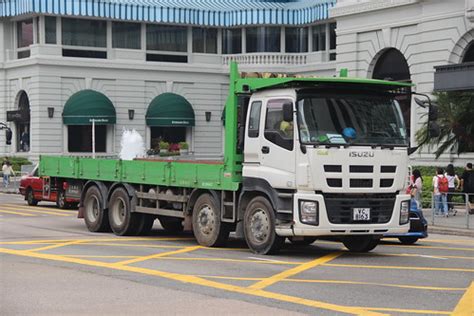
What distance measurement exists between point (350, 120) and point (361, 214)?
1688mm

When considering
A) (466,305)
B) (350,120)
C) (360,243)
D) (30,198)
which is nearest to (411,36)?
(30,198)

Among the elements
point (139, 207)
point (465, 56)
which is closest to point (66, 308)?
point (139, 207)

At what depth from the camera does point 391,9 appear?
136 ft

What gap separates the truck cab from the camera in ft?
51.7

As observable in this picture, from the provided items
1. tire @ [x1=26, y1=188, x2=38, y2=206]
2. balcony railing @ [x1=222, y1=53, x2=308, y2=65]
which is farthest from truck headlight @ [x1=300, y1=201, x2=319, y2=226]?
balcony railing @ [x1=222, y1=53, x2=308, y2=65]

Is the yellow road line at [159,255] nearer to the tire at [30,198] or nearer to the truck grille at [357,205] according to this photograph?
the truck grille at [357,205]

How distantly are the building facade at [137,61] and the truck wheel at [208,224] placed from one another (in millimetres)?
39691

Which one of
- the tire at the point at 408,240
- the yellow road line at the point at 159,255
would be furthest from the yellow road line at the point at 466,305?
the tire at the point at 408,240

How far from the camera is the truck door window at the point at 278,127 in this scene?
15.9m

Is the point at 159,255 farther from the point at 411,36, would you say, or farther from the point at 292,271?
the point at 411,36

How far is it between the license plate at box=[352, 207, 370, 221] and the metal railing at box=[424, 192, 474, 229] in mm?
9350

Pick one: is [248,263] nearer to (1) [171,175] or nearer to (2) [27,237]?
(1) [171,175]

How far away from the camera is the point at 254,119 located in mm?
16734

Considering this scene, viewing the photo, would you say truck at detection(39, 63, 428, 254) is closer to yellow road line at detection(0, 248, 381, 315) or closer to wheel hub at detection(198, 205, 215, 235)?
wheel hub at detection(198, 205, 215, 235)
